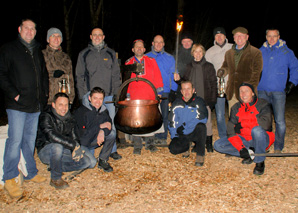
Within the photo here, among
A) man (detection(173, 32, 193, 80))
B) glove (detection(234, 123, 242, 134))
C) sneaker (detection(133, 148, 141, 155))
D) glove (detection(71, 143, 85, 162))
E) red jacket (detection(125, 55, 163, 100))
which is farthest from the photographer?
man (detection(173, 32, 193, 80))

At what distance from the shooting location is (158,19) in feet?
66.3

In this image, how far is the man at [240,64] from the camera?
165 inches

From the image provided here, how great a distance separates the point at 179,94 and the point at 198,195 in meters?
1.99

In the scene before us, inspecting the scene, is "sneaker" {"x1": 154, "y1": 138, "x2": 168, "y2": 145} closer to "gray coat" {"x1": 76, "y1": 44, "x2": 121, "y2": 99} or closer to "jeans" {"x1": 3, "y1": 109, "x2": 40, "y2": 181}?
"gray coat" {"x1": 76, "y1": 44, "x2": 121, "y2": 99}

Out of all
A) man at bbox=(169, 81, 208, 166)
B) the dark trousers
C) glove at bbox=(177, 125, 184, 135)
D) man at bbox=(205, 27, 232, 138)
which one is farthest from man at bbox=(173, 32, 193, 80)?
the dark trousers

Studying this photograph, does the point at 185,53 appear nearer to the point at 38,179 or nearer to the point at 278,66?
the point at 278,66

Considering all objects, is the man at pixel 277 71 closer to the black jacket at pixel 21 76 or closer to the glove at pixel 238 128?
the glove at pixel 238 128

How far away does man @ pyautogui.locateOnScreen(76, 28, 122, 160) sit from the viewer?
4.12 m

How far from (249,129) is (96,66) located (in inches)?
108

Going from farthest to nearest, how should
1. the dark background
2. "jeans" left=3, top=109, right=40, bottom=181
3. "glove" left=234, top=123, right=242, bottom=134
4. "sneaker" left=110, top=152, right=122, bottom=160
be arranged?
the dark background, "sneaker" left=110, top=152, right=122, bottom=160, "glove" left=234, top=123, right=242, bottom=134, "jeans" left=3, top=109, right=40, bottom=181

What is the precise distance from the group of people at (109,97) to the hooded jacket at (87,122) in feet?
0.05

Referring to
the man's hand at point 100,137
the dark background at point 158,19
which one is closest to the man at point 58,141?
the man's hand at point 100,137

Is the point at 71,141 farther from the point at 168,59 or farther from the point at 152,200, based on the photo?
the point at 168,59

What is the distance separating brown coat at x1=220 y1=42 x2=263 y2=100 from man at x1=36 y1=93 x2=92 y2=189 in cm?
280
